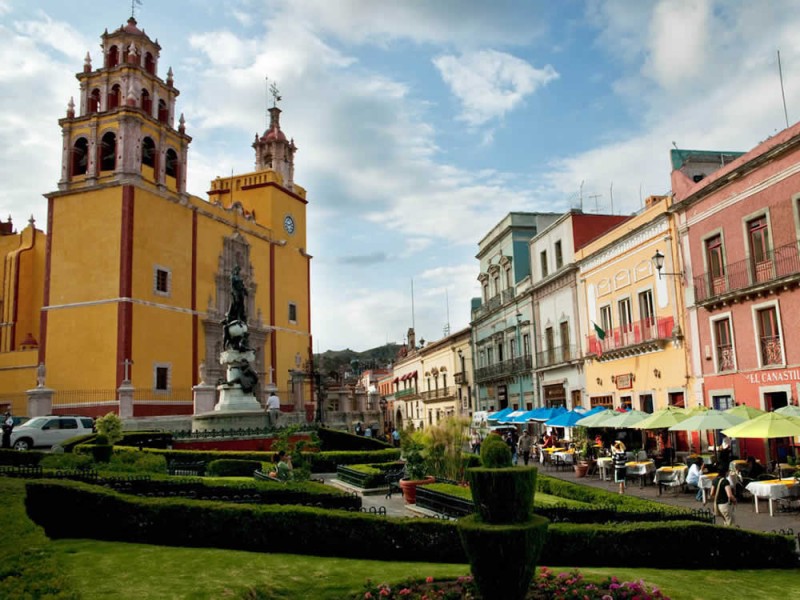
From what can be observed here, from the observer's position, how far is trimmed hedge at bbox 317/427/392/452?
25422 millimetres

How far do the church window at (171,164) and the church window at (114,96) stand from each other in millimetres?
3644

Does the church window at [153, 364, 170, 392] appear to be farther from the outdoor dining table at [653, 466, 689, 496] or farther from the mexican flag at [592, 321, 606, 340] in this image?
the outdoor dining table at [653, 466, 689, 496]

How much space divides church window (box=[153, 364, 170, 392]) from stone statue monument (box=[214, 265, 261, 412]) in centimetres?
950

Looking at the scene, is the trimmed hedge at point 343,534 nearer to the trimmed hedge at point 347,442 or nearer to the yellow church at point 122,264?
the trimmed hedge at point 347,442

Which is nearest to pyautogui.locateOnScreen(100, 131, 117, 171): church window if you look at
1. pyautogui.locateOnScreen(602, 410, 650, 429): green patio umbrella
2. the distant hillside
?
pyautogui.locateOnScreen(602, 410, 650, 429): green patio umbrella

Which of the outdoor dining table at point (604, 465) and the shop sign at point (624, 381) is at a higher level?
the shop sign at point (624, 381)

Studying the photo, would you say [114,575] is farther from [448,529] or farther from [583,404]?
[583,404]

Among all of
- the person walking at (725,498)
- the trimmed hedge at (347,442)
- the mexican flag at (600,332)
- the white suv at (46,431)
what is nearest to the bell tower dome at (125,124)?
the white suv at (46,431)

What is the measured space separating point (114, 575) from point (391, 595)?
3004mm

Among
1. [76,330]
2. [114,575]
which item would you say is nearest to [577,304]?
[76,330]

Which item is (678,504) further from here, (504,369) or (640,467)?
(504,369)

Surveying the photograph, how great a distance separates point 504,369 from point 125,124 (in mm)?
25635

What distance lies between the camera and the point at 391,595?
6.92 m

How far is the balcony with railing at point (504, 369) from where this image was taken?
1489 inches
